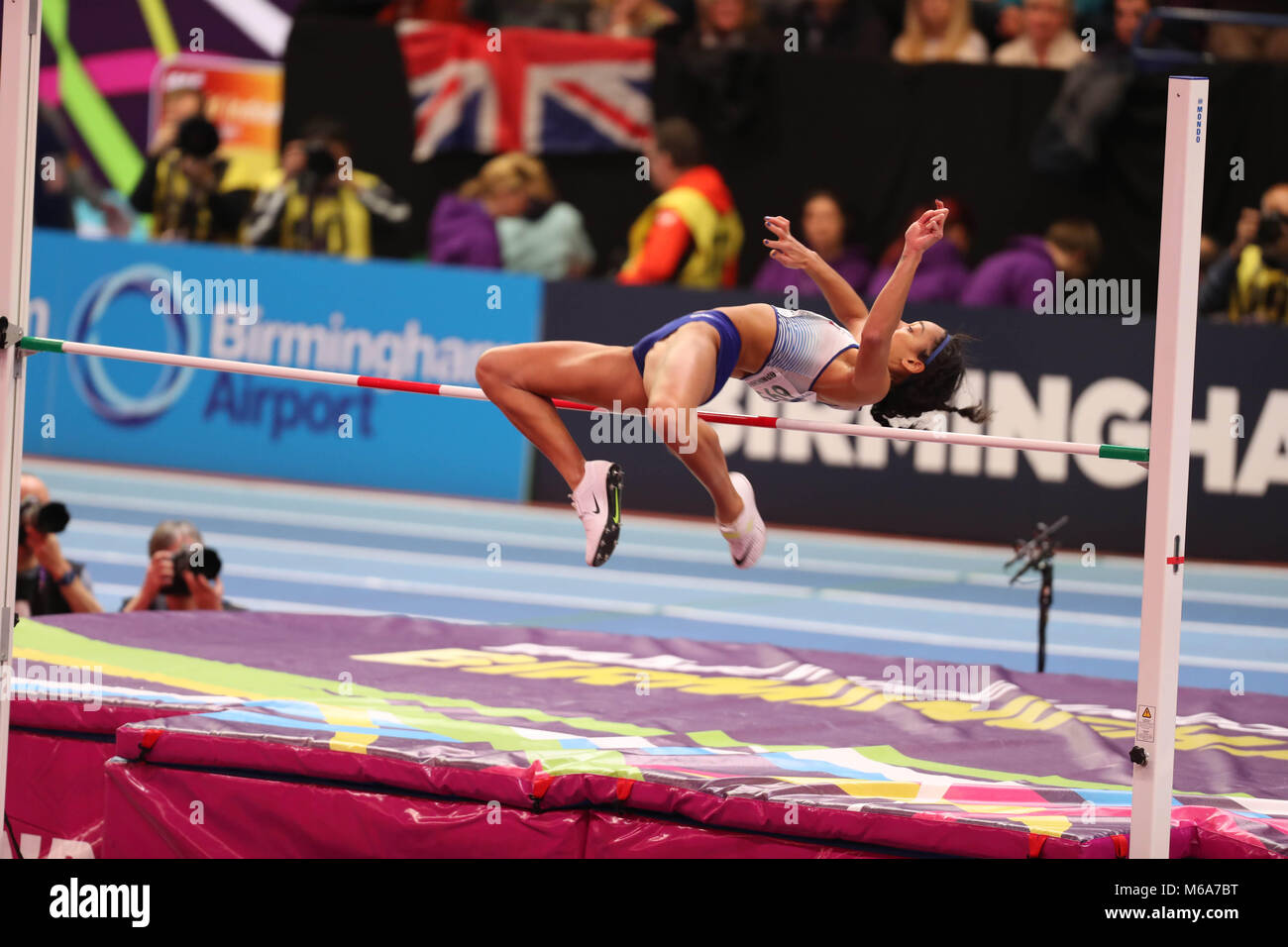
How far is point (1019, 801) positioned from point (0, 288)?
2.82 metres

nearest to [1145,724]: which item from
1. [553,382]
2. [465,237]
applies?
[553,382]

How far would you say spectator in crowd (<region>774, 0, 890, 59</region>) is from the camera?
10.9 meters

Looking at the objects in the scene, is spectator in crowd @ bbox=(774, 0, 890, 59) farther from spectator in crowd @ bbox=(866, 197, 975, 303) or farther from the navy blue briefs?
the navy blue briefs

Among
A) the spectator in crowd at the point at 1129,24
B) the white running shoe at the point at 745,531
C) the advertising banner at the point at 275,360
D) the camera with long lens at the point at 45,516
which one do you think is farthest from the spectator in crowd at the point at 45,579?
the spectator in crowd at the point at 1129,24

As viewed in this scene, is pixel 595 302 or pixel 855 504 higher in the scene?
pixel 595 302

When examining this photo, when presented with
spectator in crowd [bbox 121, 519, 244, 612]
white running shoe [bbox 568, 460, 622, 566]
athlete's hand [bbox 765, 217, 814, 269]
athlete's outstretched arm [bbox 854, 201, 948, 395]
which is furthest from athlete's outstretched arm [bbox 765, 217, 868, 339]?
spectator in crowd [bbox 121, 519, 244, 612]

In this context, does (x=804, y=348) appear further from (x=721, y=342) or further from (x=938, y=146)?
(x=938, y=146)

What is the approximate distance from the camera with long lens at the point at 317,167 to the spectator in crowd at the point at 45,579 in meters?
4.98

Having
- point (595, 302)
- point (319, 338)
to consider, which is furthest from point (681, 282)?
point (319, 338)

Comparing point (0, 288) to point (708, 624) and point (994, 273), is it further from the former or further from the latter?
point (994, 273)

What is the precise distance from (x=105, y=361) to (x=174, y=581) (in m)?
5.34

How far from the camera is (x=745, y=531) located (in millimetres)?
4336

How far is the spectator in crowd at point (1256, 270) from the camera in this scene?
909cm

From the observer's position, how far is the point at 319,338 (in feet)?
34.6
